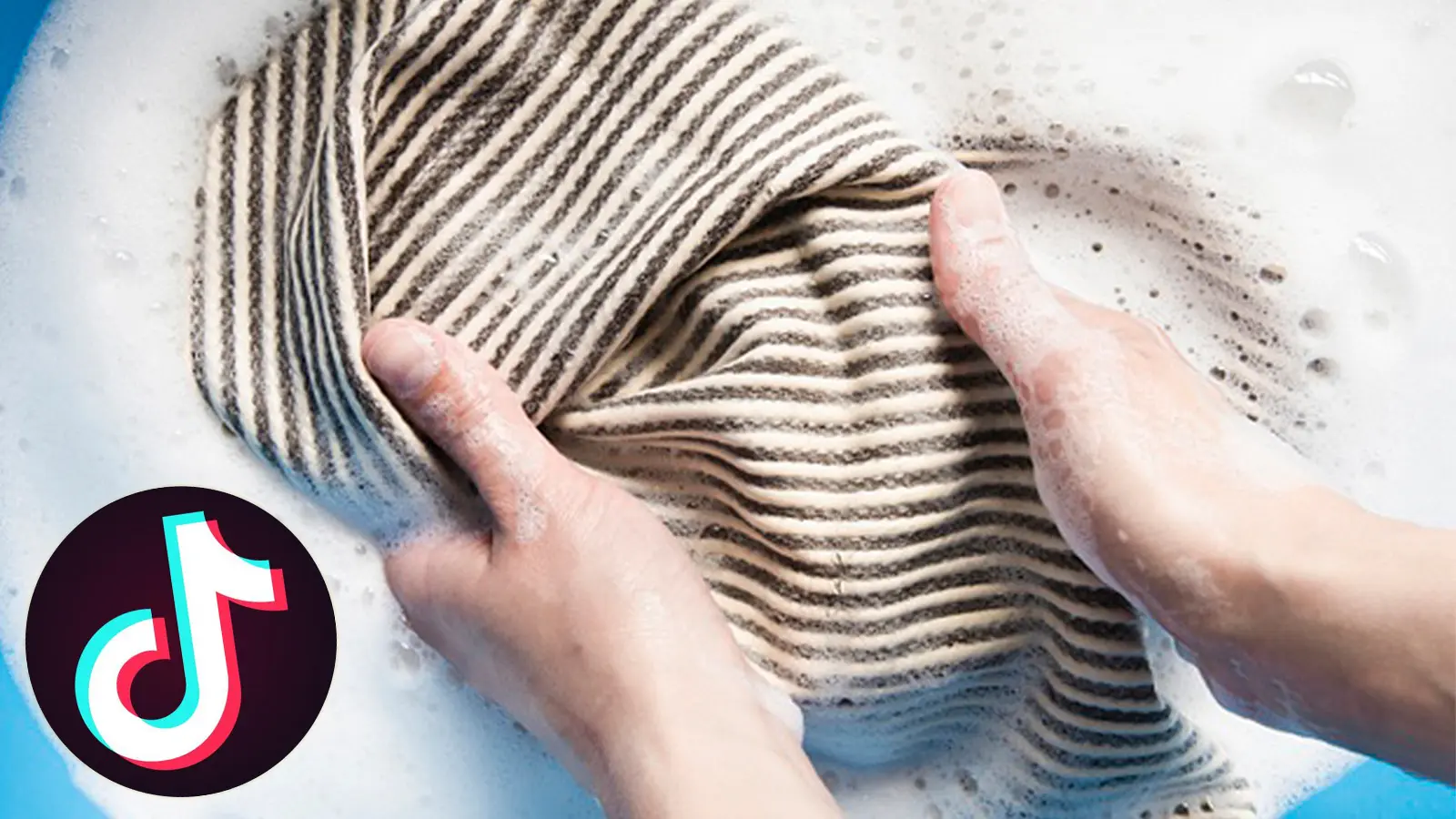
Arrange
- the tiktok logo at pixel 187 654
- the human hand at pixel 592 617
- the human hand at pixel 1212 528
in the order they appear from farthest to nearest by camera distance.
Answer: the tiktok logo at pixel 187 654, the human hand at pixel 592 617, the human hand at pixel 1212 528

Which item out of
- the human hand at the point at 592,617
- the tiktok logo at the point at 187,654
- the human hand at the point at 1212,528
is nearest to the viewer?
the human hand at the point at 1212,528

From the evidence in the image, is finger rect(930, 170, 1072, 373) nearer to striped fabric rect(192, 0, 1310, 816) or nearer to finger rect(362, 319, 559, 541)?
striped fabric rect(192, 0, 1310, 816)

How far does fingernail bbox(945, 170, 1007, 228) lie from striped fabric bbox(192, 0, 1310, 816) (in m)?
0.02

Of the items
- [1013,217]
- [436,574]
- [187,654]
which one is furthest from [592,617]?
[1013,217]

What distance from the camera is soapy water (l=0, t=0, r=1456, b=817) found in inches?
32.8

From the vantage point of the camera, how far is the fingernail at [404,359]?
0.70 meters

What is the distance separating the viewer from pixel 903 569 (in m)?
0.73

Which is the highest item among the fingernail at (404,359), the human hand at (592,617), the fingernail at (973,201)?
the fingernail at (404,359)

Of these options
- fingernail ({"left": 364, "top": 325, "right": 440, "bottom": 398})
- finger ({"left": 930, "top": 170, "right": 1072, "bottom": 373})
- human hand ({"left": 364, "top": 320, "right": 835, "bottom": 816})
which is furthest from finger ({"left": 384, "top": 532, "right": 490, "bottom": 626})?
finger ({"left": 930, "top": 170, "right": 1072, "bottom": 373})

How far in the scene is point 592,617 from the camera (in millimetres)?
709

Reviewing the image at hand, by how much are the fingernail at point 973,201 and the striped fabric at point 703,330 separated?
0.06 feet

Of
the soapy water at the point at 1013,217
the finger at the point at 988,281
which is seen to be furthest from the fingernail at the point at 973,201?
the soapy water at the point at 1013,217

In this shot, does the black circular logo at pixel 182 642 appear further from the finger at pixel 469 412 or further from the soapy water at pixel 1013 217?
the finger at pixel 469 412

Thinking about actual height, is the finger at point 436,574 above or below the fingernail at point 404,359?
below
